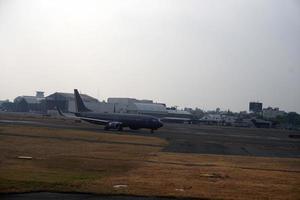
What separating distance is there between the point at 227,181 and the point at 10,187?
9250mm

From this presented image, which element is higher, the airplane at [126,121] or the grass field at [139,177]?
the airplane at [126,121]

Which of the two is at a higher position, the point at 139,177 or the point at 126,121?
the point at 126,121

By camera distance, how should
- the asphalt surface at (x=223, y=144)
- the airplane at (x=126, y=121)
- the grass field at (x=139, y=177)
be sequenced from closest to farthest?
the grass field at (x=139, y=177), the asphalt surface at (x=223, y=144), the airplane at (x=126, y=121)

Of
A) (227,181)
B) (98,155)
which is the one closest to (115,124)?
(98,155)

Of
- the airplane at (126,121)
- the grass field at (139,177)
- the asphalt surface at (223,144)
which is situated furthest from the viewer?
the airplane at (126,121)

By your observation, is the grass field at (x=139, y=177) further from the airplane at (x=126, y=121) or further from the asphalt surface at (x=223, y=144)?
the airplane at (x=126, y=121)

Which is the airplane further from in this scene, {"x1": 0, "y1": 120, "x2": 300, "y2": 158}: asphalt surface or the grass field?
the grass field

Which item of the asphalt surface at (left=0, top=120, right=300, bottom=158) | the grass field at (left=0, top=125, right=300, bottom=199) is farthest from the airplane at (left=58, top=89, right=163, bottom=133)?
the grass field at (left=0, top=125, right=300, bottom=199)

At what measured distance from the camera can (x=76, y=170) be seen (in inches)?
915

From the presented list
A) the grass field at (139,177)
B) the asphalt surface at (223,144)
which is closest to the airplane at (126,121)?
the asphalt surface at (223,144)

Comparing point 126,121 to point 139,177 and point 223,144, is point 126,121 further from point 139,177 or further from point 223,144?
point 139,177

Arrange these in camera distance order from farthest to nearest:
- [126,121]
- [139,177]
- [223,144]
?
1. [126,121]
2. [223,144]
3. [139,177]

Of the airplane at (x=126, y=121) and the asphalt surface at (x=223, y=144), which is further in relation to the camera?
Result: the airplane at (x=126, y=121)

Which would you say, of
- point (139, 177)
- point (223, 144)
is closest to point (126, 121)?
point (223, 144)
